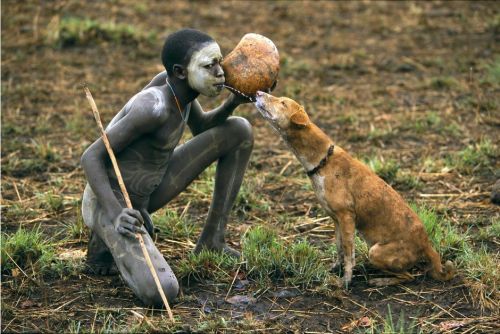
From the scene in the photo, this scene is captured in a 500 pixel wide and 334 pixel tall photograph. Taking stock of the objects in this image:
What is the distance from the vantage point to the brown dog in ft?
16.4

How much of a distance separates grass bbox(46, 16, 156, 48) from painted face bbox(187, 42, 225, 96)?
6.50 m

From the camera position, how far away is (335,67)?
10461 mm

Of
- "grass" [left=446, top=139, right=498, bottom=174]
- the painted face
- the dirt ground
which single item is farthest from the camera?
"grass" [left=446, top=139, right=498, bottom=174]

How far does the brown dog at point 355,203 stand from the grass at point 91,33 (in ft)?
21.7

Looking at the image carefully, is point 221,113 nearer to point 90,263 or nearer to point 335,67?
point 90,263

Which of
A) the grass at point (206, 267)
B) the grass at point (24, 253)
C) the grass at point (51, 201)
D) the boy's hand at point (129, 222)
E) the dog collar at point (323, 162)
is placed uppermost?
the dog collar at point (323, 162)

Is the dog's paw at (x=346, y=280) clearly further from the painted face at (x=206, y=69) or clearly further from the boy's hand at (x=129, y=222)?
the painted face at (x=206, y=69)

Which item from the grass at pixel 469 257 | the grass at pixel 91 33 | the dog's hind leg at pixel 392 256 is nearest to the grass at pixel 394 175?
the grass at pixel 469 257

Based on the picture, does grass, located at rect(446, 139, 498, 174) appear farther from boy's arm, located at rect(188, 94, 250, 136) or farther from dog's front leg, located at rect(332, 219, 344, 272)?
boy's arm, located at rect(188, 94, 250, 136)

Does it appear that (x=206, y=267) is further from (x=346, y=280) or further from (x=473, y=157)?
(x=473, y=157)

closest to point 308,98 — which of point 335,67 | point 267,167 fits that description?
point 335,67

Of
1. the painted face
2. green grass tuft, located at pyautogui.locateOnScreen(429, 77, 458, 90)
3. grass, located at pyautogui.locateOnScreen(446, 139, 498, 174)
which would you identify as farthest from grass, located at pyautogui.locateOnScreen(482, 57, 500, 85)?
the painted face

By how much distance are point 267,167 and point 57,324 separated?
129 inches

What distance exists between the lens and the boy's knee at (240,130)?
216 inches
